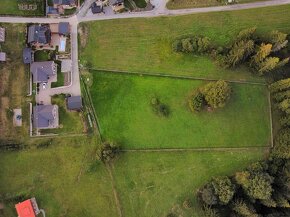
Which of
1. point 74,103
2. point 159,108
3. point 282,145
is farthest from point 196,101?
point 74,103

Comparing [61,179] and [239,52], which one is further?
[239,52]

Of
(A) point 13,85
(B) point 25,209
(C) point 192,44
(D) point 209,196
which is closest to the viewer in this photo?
(B) point 25,209

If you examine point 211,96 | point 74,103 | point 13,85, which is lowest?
point 74,103

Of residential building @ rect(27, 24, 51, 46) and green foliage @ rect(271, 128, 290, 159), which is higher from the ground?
residential building @ rect(27, 24, 51, 46)

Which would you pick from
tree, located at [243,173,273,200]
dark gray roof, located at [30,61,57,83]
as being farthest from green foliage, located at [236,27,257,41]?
dark gray roof, located at [30,61,57,83]

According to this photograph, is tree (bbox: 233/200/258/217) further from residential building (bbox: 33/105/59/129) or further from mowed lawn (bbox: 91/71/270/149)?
residential building (bbox: 33/105/59/129)

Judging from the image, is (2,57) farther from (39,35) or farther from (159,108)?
(159,108)

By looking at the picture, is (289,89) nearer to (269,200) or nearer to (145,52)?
(269,200)

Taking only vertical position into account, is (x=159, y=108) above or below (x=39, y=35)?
below
